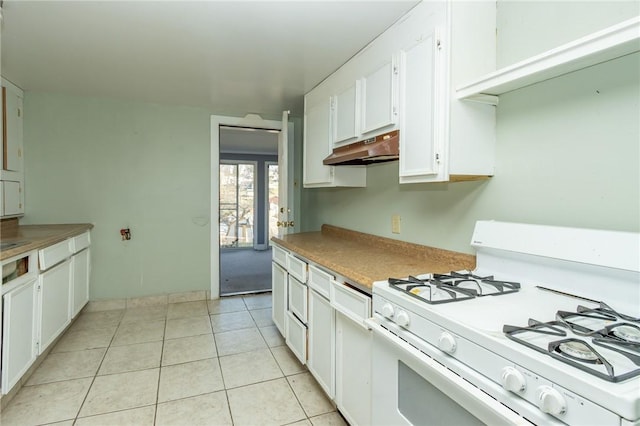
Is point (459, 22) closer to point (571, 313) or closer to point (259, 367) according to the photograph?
point (571, 313)

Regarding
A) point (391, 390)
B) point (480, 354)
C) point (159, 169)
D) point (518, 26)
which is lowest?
point (391, 390)

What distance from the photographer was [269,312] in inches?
138

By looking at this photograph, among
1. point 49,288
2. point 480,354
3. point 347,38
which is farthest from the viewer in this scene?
point 49,288

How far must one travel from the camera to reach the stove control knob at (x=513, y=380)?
765mm

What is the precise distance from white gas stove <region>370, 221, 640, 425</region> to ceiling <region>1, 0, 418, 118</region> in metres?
1.39

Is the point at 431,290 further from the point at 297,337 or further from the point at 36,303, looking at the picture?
the point at 36,303

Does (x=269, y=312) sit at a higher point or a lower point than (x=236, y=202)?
lower

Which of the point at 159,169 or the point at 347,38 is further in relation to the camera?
the point at 159,169

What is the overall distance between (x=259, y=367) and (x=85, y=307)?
2.30 metres

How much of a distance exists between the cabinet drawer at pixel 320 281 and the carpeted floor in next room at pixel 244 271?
239 cm

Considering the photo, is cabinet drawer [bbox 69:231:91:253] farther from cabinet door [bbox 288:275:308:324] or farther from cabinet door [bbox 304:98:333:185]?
cabinet door [bbox 304:98:333:185]

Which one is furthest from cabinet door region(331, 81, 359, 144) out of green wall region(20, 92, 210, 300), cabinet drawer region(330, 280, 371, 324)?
green wall region(20, 92, 210, 300)

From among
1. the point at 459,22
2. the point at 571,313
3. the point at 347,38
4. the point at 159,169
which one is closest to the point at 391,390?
the point at 571,313

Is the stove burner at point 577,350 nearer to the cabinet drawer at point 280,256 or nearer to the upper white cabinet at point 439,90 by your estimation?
the upper white cabinet at point 439,90
